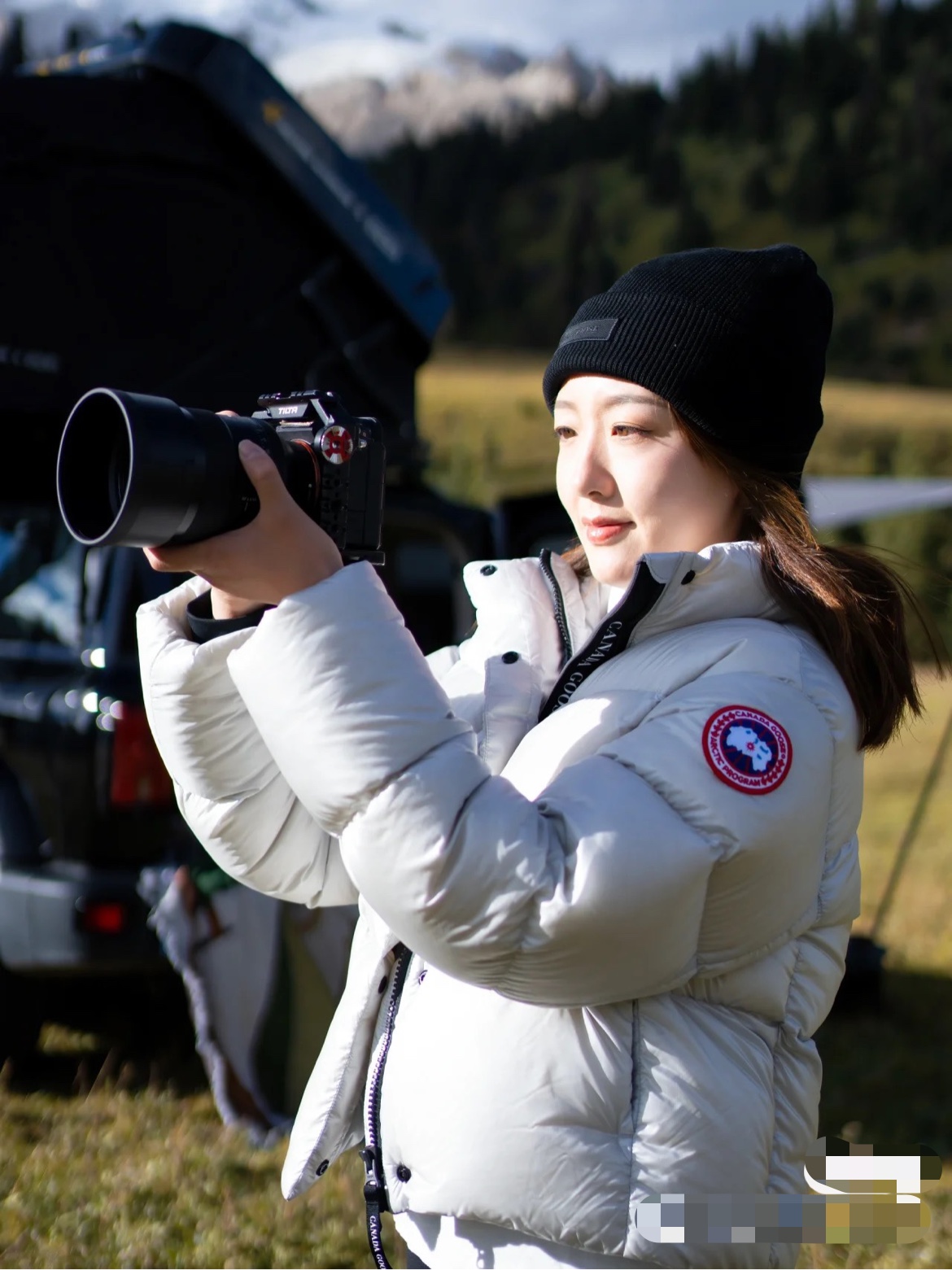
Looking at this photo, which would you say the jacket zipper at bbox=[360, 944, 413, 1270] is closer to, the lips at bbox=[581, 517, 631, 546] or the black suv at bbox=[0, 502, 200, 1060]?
the lips at bbox=[581, 517, 631, 546]

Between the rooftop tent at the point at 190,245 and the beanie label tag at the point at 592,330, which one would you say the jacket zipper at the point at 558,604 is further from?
the rooftop tent at the point at 190,245

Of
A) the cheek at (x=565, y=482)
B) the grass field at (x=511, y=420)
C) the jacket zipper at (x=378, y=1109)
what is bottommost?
the grass field at (x=511, y=420)

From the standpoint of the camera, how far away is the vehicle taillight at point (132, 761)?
11.5ft

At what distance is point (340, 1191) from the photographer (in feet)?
10.4

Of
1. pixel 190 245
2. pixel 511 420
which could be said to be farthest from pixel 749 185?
pixel 190 245

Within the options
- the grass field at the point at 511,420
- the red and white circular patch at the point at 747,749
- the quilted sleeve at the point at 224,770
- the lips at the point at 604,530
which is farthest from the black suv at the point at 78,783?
the grass field at the point at 511,420

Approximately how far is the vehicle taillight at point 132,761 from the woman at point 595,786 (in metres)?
2.11

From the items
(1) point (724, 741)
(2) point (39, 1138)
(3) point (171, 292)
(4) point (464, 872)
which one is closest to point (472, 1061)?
(4) point (464, 872)

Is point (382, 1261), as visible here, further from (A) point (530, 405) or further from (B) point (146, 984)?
(A) point (530, 405)

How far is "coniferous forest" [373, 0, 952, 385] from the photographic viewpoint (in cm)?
1570

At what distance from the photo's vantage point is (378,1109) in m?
1.31

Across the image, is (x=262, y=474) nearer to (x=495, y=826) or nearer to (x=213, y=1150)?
(x=495, y=826)

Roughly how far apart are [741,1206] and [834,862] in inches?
12.6

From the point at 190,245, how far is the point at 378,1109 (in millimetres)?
3734
